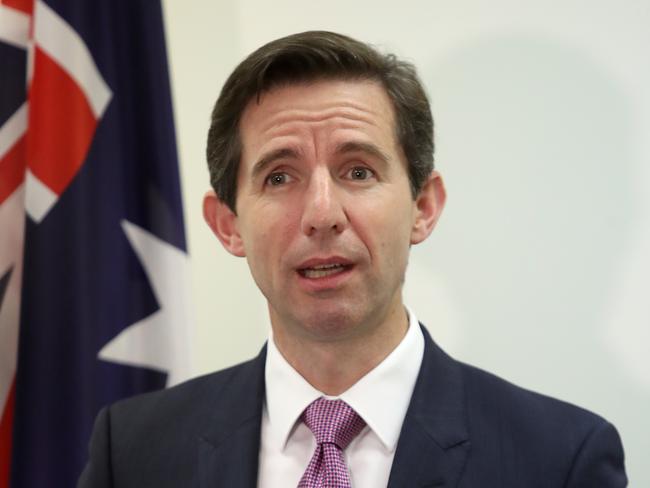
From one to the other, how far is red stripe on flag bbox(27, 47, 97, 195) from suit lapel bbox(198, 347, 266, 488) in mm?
856

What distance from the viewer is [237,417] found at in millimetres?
1810

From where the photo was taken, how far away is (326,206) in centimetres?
163

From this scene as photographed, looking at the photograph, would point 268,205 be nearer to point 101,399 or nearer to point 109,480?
point 109,480

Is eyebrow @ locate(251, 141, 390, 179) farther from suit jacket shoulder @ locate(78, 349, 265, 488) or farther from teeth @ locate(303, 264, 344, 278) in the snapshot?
suit jacket shoulder @ locate(78, 349, 265, 488)

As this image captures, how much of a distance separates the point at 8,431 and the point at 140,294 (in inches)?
20.5

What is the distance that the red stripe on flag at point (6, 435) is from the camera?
2314mm

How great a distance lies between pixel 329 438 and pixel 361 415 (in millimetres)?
83

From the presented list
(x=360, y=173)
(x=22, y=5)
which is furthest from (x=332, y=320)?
(x=22, y=5)

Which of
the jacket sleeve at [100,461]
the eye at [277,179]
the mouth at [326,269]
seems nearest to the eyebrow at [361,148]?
the eye at [277,179]

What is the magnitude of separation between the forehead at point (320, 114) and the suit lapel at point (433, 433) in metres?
0.51

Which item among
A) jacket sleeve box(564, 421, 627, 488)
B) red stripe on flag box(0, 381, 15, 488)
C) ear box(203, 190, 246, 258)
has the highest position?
ear box(203, 190, 246, 258)

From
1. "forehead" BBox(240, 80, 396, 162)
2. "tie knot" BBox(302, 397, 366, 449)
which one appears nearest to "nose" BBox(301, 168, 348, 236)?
"forehead" BBox(240, 80, 396, 162)

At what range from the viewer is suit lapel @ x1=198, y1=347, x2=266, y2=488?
1708mm

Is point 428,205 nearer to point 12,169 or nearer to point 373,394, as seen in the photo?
point 373,394
